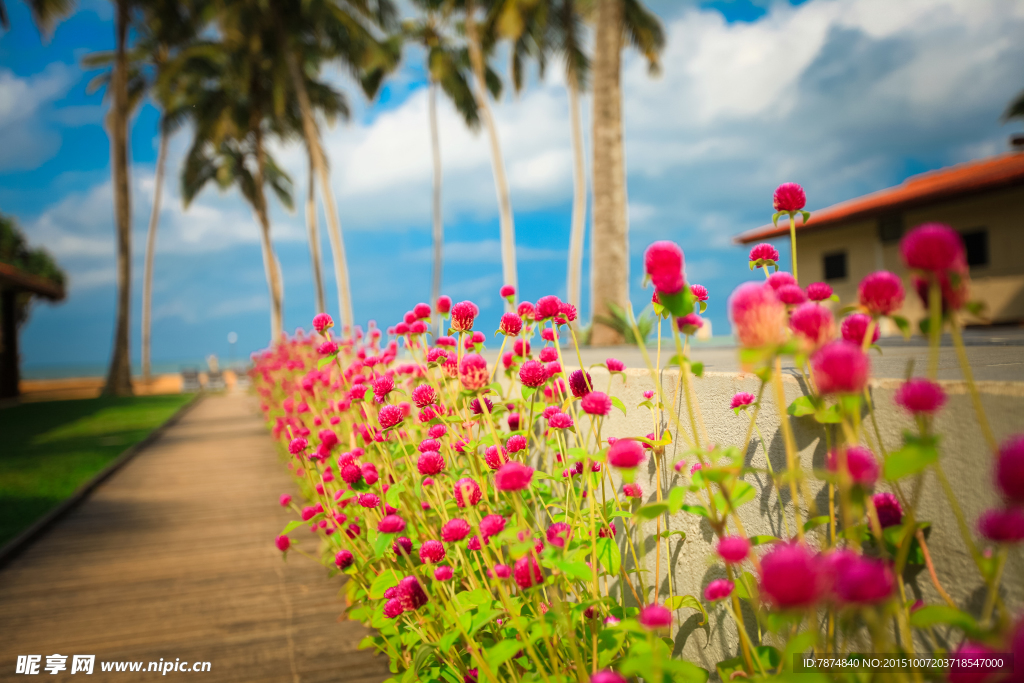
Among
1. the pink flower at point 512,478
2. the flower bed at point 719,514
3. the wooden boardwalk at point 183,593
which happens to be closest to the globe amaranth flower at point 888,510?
the flower bed at point 719,514

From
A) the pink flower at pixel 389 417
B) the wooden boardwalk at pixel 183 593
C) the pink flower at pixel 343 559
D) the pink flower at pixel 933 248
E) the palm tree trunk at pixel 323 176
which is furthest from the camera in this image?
the palm tree trunk at pixel 323 176

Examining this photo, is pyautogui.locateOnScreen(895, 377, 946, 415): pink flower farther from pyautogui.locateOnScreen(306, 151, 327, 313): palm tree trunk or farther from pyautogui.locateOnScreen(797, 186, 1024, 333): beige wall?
pyautogui.locateOnScreen(306, 151, 327, 313): palm tree trunk

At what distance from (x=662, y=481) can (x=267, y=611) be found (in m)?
2.31

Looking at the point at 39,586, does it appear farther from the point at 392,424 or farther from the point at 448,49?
the point at 448,49

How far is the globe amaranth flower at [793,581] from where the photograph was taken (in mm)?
516

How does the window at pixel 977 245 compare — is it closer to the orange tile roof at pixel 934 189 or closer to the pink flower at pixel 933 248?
the orange tile roof at pixel 934 189

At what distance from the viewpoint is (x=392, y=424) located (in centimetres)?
134

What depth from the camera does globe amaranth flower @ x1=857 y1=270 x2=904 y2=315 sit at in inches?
30.1

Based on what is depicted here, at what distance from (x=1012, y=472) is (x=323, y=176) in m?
13.4

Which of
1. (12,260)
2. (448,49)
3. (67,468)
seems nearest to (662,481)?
(67,468)

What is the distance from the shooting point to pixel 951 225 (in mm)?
10938

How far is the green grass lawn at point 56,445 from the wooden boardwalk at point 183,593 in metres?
0.44

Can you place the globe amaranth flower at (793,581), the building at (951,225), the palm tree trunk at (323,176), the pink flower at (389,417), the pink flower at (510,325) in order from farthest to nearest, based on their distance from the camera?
the palm tree trunk at (323,176) → the building at (951,225) → the pink flower at (510,325) → the pink flower at (389,417) → the globe amaranth flower at (793,581)

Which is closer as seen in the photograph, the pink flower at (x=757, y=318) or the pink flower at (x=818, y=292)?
the pink flower at (x=757, y=318)
